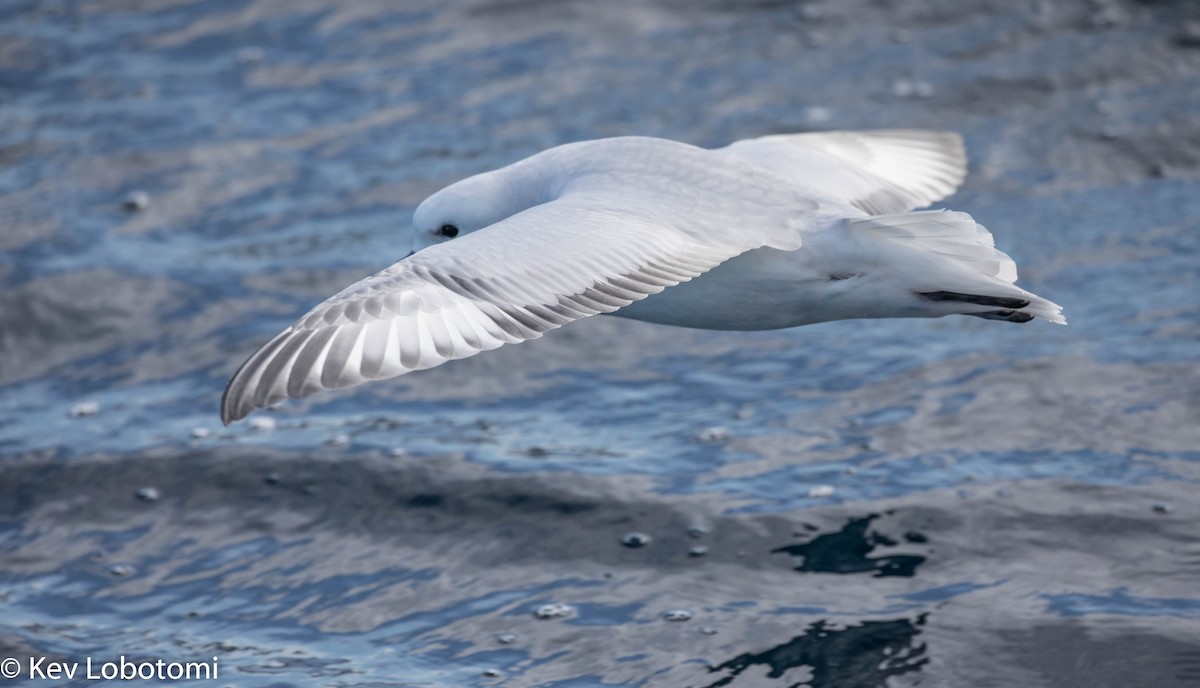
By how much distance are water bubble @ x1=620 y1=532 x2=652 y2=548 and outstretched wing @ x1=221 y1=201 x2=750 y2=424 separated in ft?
4.91

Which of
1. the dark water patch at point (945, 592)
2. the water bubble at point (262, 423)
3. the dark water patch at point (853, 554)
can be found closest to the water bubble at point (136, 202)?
the water bubble at point (262, 423)

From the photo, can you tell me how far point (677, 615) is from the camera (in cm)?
511

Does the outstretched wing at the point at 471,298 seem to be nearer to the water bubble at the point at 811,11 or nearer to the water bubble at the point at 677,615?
the water bubble at the point at 677,615

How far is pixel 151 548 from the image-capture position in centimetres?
599

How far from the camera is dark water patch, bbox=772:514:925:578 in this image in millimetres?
5293

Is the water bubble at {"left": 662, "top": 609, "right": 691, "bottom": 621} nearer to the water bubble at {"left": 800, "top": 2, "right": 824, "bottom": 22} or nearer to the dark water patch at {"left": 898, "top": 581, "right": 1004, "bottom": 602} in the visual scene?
the dark water patch at {"left": 898, "top": 581, "right": 1004, "bottom": 602}

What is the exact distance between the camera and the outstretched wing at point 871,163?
558cm

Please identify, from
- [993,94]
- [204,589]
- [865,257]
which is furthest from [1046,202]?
[204,589]

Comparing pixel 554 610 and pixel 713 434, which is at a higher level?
pixel 713 434

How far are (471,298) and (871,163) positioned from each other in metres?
2.38

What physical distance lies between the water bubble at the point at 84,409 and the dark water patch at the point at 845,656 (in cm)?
361

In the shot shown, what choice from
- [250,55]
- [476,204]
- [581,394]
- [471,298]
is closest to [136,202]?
[250,55]

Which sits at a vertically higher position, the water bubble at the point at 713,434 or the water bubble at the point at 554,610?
the water bubble at the point at 713,434

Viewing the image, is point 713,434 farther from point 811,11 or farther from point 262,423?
point 811,11
